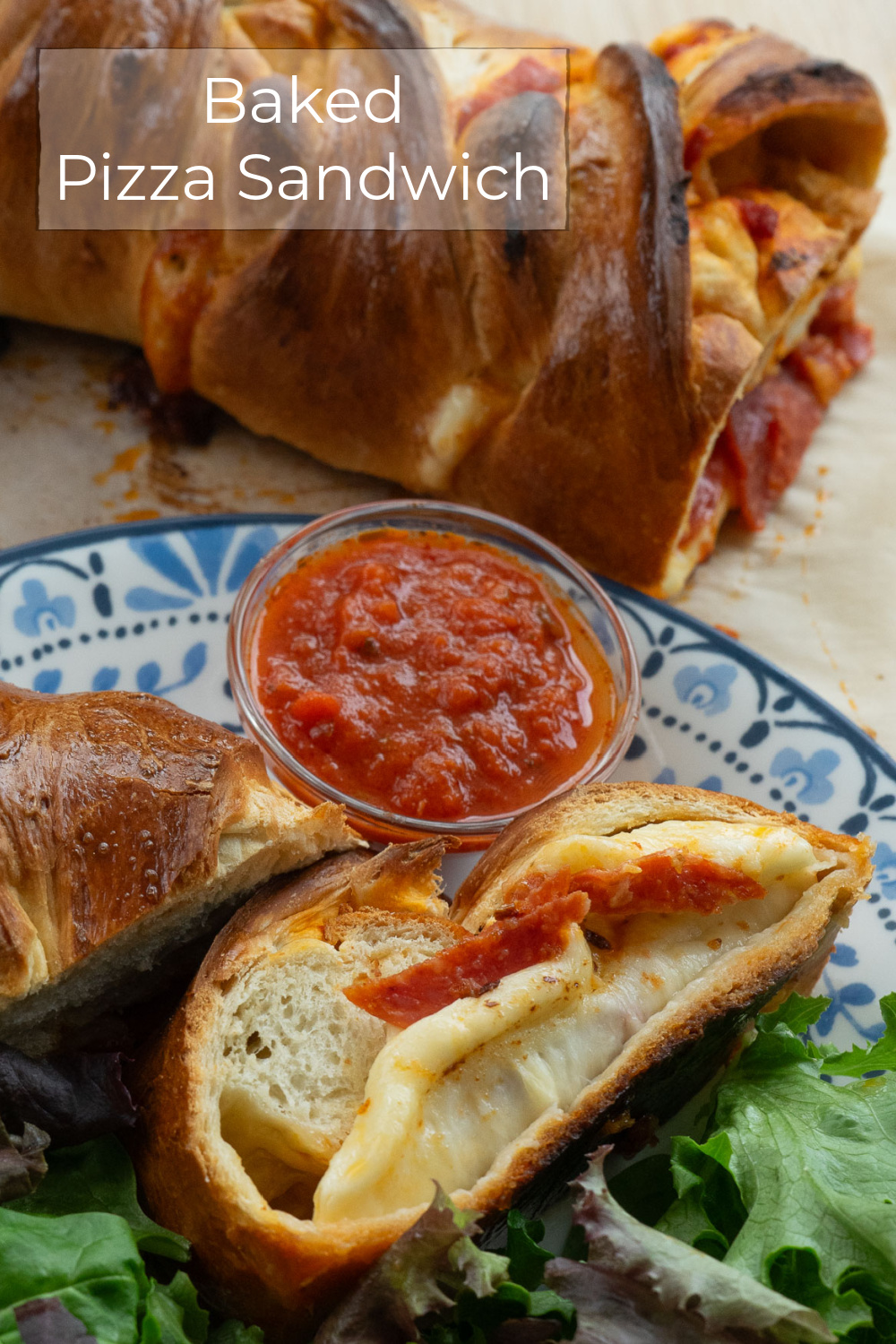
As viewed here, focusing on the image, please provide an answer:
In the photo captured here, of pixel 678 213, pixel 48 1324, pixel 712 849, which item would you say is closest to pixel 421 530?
pixel 678 213

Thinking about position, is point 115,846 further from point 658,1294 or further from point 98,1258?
point 658,1294

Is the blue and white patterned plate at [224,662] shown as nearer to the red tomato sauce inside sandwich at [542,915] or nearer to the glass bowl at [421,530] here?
the glass bowl at [421,530]

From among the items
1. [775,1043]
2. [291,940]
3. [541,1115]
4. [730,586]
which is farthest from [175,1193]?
[730,586]

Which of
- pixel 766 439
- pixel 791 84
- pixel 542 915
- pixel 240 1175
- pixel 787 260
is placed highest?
pixel 791 84

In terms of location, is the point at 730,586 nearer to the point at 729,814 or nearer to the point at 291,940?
the point at 729,814

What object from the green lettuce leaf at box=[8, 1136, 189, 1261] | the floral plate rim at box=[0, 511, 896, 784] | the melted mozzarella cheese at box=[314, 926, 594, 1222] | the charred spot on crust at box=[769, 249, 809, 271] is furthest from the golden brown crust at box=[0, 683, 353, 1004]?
the charred spot on crust at box=[769, 249, 809, 271]

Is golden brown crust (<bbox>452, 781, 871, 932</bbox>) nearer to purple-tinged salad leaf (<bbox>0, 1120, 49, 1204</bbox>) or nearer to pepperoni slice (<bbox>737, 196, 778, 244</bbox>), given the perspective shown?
purple-tinged salad leaf (<bbox>0, 1120, 49, 1204</bbox>)
